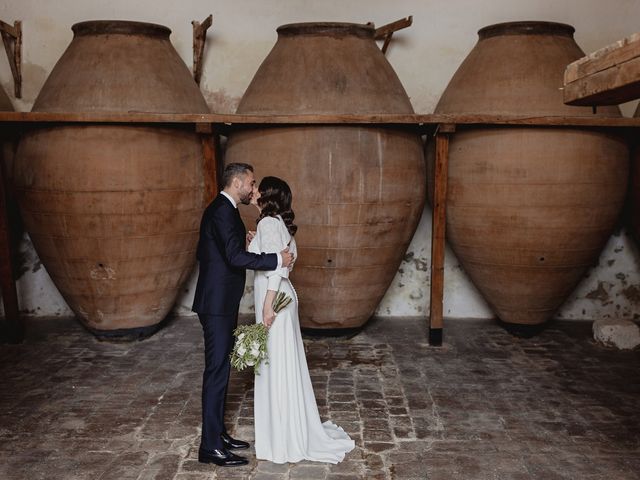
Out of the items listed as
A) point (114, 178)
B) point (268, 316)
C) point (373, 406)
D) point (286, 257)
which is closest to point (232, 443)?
point (268, 316)

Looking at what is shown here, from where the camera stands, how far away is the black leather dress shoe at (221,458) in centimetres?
333

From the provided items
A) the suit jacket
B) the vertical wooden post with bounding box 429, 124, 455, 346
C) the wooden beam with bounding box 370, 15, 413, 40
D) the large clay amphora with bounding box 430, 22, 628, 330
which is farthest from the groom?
the wooden beam with bounding box 370, 15, 413, 40

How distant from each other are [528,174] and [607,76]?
2.77 meters

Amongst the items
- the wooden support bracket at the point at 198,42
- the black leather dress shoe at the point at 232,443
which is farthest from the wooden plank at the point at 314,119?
the black leather dress shoe at the point at 232,443

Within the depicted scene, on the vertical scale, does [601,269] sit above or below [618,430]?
above

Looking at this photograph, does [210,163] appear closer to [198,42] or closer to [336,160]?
[336,160]

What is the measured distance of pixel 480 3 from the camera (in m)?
5.99

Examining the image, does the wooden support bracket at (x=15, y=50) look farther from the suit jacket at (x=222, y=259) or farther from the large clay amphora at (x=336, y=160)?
the suit jacket at (x=222, y=259)

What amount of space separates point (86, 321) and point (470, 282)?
3.59 metres

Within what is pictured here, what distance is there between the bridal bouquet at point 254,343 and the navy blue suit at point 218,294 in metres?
0.09

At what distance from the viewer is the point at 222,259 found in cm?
328

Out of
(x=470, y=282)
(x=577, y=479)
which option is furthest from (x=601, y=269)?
(x=577, y=479)

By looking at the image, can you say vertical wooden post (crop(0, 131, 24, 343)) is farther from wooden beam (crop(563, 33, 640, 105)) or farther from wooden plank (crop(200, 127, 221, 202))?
wooden beam (crop(563, 33, 640, 105))

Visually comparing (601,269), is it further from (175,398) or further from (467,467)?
(175,398)
